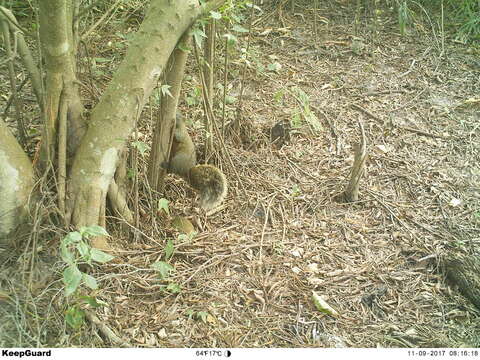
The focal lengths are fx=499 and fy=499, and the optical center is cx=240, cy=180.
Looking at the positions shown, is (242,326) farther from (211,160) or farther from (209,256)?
(211,160)

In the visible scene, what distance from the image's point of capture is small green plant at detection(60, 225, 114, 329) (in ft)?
6.48

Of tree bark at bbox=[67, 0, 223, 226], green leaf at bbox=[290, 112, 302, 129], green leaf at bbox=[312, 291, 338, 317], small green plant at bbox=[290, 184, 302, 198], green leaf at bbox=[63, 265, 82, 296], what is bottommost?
green leaf at bbox=[312, 291, 338, 317]

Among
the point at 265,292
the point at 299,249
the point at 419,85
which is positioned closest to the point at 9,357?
the point at 265,292

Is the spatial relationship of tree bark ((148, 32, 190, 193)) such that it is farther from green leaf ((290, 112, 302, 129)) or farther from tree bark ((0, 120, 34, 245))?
green leaf ((290, 112, 302, 129))

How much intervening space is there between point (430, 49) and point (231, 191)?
273 centimetres

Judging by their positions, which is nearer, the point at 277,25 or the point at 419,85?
the point at 419,85

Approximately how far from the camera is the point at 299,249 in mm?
2953

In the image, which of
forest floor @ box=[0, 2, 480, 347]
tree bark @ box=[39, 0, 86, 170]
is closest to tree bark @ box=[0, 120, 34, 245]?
tree bark @ box=[39, 0, 86, 170]

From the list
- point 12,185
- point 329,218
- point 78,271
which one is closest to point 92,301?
point 78,271

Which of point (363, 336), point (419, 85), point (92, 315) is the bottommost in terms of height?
point (363, 336)

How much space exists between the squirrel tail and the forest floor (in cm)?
11

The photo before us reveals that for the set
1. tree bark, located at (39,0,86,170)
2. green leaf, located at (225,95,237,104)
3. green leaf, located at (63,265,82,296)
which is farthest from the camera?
green leaf, located at (225,95,237,104)

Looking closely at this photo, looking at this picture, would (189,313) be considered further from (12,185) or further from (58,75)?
(58,75)

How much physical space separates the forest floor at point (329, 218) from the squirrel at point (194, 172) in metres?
0.13
